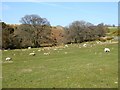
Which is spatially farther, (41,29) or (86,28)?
(86,28)

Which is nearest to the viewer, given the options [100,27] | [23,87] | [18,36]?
[23,87]

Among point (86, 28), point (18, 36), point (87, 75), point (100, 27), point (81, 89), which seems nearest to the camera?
point (81, 89)

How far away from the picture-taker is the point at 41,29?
93438 mm

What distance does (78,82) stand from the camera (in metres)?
17.9

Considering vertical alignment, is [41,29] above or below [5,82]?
above

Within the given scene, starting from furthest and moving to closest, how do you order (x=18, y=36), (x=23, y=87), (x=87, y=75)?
(x=18, y=36), (x=87, y=75), (x=23, y=87)

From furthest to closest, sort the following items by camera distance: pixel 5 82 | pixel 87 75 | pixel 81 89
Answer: pixel 87 75
pixel 5 82
pixel 81 89

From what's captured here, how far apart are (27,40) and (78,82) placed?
240ft

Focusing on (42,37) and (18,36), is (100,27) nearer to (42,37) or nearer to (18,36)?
(42,37)

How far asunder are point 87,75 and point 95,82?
257 cm

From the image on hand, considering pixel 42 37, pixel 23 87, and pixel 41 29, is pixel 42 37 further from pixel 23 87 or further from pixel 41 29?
pixel 23 87

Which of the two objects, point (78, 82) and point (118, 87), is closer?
point (118, 87)

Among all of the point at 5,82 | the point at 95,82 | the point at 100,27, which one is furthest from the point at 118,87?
the point at 100,27

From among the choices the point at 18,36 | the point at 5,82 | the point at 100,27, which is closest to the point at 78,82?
the point at 5,82
